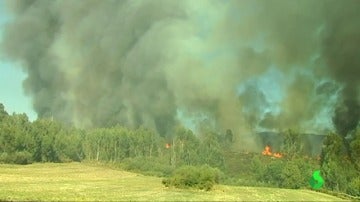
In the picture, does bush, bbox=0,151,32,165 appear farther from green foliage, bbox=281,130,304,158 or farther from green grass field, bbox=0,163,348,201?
green foliage, bbox=281,130,304,158

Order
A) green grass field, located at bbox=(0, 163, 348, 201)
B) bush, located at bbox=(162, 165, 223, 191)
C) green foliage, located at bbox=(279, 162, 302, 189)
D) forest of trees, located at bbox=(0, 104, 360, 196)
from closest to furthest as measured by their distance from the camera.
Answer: green grass field, located at bbox=(0, 163, 348, 201) < bush, located at bbox=(162, 165, 223, 191) < forest of trees, located at bbox=(0, 104, 360, 196) < green foliage, located at bbox=(279, 162, 302, 189)

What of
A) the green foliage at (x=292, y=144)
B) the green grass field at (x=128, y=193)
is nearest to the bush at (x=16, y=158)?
the green grass field at (x=128, y=193)

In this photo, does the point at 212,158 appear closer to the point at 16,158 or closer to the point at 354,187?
the point at 16,158

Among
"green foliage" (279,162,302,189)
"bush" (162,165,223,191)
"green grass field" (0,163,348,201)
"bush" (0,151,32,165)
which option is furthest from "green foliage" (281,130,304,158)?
"bush" (162,165,223,191)

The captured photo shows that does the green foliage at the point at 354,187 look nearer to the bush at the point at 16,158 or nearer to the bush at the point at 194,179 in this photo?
the bush at the point at 194,179

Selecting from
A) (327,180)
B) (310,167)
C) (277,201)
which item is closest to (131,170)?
(310,167)

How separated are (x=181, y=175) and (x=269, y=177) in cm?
4874

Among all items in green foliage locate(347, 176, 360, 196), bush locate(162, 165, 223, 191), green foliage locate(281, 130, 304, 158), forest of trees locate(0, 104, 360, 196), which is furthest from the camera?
green foliage locate(281, 130, 304, 158)

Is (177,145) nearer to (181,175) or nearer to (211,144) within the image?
(211,144)

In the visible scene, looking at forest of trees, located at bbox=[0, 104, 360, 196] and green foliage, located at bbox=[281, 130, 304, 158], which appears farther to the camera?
green foliage, located at bbox=[281, 130, 304, 158]

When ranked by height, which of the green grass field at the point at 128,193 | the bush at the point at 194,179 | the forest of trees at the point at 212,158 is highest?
the forest of trees at the point at 212,158

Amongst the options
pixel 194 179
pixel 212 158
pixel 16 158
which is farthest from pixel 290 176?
pixel 16 158

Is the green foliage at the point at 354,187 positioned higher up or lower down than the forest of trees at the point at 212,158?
lower down

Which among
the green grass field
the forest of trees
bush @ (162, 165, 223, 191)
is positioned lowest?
the green grass field
